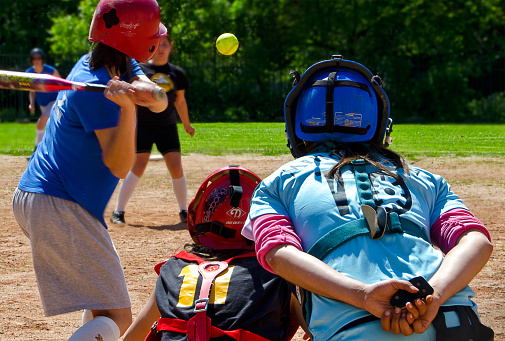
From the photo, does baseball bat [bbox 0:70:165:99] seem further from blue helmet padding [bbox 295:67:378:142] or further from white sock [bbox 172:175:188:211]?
white sock [bbox 172:175:188:211]

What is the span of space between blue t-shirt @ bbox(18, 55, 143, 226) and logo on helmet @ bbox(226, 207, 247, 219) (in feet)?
1.86

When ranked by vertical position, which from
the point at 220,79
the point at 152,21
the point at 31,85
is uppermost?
the point at 152,21


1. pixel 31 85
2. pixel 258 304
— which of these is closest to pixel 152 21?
pixel 31 85

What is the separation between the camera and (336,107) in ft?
6.63

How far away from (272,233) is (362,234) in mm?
270

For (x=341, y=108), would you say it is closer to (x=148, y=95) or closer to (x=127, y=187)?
(x=148, y=95)

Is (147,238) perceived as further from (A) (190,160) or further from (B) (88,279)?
(A) (190,160)

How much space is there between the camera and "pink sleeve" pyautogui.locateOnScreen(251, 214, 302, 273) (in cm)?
179

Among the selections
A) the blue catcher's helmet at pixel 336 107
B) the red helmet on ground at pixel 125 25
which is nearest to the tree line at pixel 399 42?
the red helmet on ground at pixel 125 25

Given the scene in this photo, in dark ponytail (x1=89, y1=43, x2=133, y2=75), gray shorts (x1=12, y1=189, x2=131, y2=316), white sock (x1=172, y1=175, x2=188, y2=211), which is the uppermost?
dark ponytail (x1=89, y1=43, x2=133, y2=75)

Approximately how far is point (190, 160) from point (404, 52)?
39.9 ft

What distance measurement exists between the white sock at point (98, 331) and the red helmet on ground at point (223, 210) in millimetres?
554

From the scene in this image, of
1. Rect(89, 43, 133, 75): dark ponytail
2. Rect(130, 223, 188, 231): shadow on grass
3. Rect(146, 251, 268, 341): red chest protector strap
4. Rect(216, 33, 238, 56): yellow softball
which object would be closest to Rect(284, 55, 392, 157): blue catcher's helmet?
Rect(146, 251, 268, 341): red chest protector strap

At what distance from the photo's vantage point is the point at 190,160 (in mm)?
9430
